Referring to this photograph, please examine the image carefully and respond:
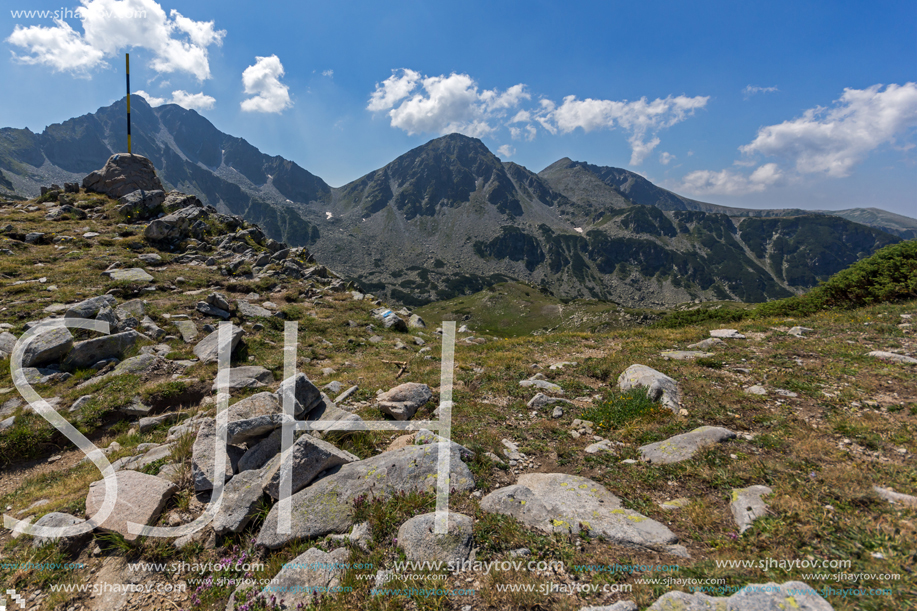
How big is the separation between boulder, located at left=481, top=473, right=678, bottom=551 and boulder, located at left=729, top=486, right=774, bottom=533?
108cm

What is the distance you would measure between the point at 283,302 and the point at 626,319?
5214 inches

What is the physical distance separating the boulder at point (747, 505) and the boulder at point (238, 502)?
25.4 ft

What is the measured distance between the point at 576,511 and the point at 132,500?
7.78 m

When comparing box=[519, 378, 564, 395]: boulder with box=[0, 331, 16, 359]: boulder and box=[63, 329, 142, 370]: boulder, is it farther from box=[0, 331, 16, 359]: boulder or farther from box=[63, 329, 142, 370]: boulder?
box=[0, 331, 16, 359]: boulder

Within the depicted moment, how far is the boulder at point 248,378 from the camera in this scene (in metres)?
11.2

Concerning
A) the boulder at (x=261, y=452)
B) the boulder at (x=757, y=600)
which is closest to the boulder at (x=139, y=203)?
the boulder at (x=261, y=452)

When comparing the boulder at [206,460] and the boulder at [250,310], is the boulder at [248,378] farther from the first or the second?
the boulder at [250,310]

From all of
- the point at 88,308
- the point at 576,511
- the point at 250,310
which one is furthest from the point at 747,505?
the point at 250,310

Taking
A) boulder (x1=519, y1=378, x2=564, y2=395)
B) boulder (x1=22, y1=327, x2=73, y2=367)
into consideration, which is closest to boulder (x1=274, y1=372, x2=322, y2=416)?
boulder (x1=519, y1=378, x2=564, y2=395)

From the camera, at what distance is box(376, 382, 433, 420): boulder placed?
29.8 feet

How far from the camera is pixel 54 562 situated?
5.28 metres

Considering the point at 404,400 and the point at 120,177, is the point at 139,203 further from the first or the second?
the point at 404,400

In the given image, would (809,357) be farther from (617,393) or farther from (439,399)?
(439,399)

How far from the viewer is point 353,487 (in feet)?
19.7
